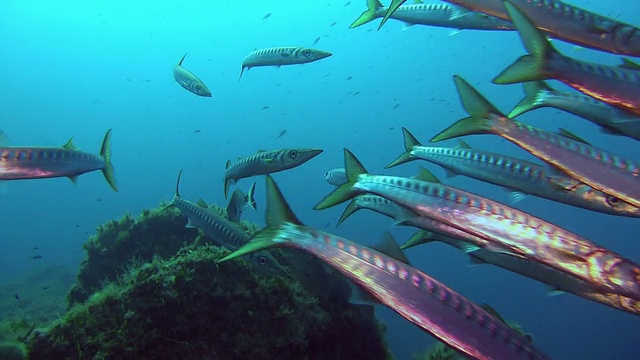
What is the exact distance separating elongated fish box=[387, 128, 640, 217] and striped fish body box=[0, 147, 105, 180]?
4230mm

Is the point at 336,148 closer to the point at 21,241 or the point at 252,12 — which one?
the point at 252,12

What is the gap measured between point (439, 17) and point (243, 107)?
299ft

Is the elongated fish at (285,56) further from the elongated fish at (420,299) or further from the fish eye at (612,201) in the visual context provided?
the elongated fish at (420,299)

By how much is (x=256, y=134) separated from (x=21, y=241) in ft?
163

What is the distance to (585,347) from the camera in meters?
30.0

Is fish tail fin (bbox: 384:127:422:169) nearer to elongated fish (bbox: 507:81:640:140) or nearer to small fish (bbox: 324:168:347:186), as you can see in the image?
elongated fish (bbox: 507:81:640:140)

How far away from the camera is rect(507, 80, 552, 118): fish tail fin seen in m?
3.94

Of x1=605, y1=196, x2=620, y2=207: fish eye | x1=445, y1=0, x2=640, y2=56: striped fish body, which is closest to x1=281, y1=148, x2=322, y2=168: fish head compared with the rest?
x1=445, y1=0, x2=640, y2=56: striped fish body

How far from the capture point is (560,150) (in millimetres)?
3295

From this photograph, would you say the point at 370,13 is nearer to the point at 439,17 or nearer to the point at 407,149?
the point at 439,17

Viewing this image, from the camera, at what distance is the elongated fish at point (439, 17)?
14.9 feet

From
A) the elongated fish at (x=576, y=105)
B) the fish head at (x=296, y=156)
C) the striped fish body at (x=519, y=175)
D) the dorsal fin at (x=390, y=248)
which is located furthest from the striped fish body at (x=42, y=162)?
the elongated fish at (x=576, y=105)

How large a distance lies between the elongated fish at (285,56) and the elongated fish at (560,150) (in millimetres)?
4872

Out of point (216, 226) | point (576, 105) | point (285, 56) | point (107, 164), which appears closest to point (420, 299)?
point (576, 105)
